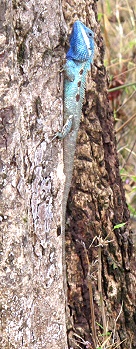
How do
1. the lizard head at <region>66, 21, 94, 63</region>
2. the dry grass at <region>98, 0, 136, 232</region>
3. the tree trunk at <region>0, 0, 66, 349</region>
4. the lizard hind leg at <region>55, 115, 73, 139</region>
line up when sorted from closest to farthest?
the tree trunk at <region>0, 0, 66, 349</region> → the lizard hind leg at <region>55, 115, 73, 139</region> → the lizard head at <region>66, 21, 94, 63</region> → the dry grass at <region>98, 0, 136, 232</region>

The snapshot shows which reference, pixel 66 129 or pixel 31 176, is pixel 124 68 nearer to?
pixel 66 129

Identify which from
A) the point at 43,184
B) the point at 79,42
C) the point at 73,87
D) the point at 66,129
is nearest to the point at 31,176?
the point at 43,184

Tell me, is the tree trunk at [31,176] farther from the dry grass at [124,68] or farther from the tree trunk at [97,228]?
the dry grass at [124,68]

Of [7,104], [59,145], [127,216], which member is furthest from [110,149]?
[7,104]

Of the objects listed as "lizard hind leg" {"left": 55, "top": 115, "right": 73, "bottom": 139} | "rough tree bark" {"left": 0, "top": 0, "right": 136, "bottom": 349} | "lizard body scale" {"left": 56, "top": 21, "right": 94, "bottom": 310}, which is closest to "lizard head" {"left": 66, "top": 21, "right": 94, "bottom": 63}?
"lizard body scale" {"left": 56, "top": 21, "right": 94, "bottom": 310}

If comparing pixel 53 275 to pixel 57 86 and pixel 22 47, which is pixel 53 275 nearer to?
pixel 57 86

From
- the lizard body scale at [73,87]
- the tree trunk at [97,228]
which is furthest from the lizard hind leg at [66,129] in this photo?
the tree trunk at [97,228]

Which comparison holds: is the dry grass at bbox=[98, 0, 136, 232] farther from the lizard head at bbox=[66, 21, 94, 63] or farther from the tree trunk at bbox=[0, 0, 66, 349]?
the tree trunk at bbox=[0, 0, 66, 349]
